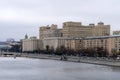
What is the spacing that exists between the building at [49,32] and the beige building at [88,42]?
4.90 metres

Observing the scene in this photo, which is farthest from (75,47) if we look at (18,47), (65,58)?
(18,47)

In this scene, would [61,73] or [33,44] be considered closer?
[61,73]

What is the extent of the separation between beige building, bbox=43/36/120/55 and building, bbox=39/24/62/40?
4905 mm

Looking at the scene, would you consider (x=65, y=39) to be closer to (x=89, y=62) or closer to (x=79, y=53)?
(x=79, y=53)

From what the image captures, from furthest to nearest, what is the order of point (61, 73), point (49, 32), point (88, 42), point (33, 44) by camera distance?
point (33, 44) < point (49, 32) < point (88, 42) < point (61, 73)

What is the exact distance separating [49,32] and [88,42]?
99.8ft

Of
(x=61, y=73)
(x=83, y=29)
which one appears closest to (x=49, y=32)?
(x=83, y=29)

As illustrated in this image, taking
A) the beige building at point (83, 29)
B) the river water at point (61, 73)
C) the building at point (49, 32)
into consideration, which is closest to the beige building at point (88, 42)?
the beige building at point (83, 29)

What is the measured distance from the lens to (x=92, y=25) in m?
104

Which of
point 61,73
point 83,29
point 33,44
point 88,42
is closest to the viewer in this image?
point 61,73

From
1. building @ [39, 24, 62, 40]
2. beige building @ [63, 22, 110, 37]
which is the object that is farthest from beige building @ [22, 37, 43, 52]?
beige building @ [63, 22, 110, 37]

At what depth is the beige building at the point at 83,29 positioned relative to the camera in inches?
3777

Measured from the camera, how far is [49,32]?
109 m

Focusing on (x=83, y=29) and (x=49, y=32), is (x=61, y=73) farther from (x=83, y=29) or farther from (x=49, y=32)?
(x=49, y=32)
